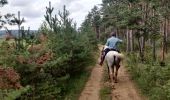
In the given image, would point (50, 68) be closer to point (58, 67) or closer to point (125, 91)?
point (58, 67)

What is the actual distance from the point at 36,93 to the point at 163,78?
18.6 ft

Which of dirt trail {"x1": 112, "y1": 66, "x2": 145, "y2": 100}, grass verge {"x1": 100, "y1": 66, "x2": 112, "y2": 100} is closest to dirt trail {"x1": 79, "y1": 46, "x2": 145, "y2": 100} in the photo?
dirt trail {"x1": 112, "y1": 66, "x2": 145, "y2": 100}

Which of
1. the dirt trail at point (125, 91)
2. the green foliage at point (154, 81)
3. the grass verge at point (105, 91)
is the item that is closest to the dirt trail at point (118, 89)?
the dirt trail at point (125, 91)

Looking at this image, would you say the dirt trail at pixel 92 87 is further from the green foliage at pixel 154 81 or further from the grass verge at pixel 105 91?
the green foliage at pixel 154 81

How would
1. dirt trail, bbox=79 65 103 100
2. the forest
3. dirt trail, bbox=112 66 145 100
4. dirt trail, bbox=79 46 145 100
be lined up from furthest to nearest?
dirt trail, bbox=79 65 103 100
dirt trail, bbox=79 46 145 100
dirt trail, bbox=112 66 145 100
the forest

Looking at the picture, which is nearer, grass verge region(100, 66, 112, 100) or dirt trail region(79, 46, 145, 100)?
grass verge region(100, 66, 112, 100)

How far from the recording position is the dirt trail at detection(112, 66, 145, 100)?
16.2 meters

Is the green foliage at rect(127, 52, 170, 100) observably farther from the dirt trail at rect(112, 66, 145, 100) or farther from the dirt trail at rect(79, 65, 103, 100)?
the dirt trail at rect(79, 65, 103, 100)

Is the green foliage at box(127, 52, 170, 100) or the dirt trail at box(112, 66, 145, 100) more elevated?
the green foliage at box(127, 52, 170, 100)

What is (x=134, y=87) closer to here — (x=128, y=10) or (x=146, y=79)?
(x=146, y=79)

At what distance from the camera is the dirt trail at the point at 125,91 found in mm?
16234

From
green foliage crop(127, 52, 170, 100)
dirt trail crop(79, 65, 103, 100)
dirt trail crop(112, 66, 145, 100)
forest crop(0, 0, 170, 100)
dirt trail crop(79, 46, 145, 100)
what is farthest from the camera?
dirt trail crop(79, 65, 103, 100)

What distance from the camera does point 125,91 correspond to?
1733 cm

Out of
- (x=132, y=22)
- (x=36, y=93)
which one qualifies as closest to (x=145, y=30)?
(x=132, y=22)
